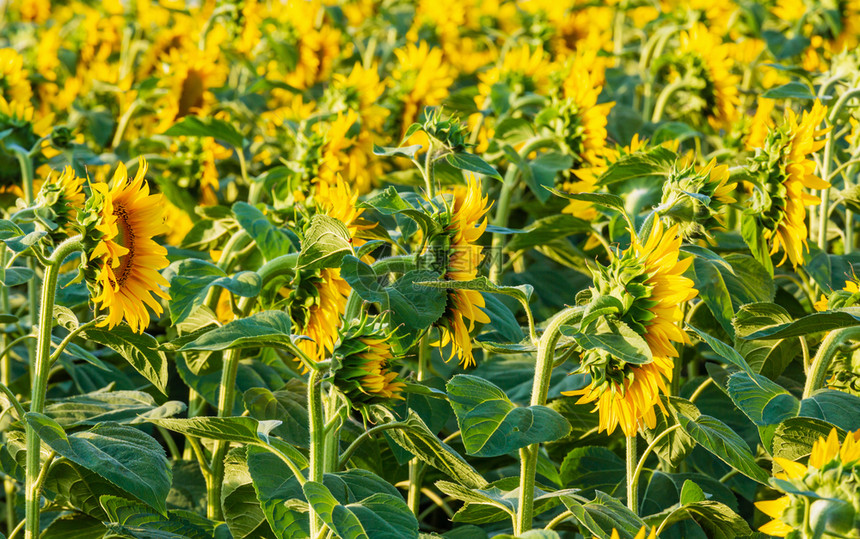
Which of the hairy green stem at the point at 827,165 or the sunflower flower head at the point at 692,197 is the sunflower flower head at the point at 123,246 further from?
the hairy green stem at the point at 827,165

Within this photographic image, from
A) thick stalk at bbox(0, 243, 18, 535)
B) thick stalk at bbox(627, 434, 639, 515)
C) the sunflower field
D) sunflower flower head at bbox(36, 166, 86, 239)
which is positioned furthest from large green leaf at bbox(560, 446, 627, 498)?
thick stalk at bbox(0, 243, 18, 535)

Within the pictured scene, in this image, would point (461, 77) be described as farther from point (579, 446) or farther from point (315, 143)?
point (579, 446)

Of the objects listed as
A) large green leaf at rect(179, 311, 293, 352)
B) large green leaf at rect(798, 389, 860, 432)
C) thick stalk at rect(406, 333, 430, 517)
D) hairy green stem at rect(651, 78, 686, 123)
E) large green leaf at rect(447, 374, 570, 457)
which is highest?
hairy green stem at rect(651, 78, 686, 123)

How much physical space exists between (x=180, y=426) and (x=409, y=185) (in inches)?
38.0

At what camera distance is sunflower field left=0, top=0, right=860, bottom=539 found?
0.90 meters

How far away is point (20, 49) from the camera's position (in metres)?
2.80

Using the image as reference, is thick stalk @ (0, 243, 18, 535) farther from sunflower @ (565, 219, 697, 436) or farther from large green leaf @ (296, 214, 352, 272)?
sunflower @ (565, 219, 697, 436)

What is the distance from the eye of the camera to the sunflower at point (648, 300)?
0.88m

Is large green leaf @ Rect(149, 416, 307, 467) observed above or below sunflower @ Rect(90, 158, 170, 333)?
below

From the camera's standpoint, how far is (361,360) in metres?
0.86

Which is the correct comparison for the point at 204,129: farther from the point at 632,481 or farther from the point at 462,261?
the point at 632,481

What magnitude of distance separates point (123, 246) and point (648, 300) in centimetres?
60

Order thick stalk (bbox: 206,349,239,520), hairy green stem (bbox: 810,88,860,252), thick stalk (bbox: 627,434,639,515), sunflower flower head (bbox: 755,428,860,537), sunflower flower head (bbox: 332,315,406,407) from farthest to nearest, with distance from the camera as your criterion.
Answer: hairy green stem (bbox: 810,88,860,252), thick stalk (bbox: 206,349,239,520), thick stalk (bbox: 627,434,639,515), sunflower flower head (bbox: 332,315,406,407), sunflower flower head (bbox: 755,428,860,537)

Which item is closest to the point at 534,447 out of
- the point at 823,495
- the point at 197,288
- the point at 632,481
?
the point at 632,481
